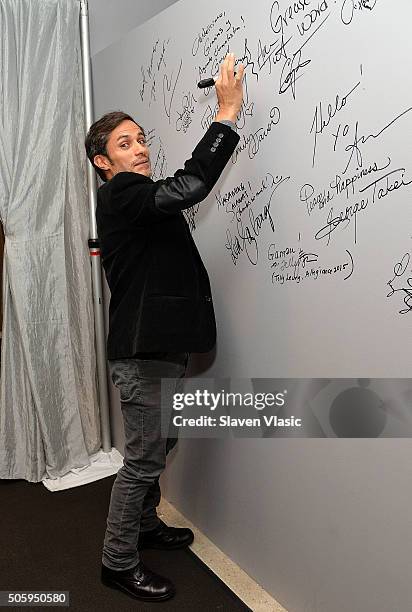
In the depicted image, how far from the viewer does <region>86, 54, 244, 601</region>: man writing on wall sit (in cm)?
160

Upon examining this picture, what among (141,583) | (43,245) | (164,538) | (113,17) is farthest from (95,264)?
(141,583)

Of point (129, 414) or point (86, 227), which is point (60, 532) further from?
point (86, 227)

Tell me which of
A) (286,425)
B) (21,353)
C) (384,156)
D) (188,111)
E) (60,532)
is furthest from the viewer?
(21,353)

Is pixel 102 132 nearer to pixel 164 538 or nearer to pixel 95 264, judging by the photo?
pixel 95 264

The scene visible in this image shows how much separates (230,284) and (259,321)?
0.17 meters

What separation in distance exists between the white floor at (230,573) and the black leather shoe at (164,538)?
34mm

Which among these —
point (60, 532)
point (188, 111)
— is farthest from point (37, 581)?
point (188, 111)

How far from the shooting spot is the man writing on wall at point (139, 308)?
1596 millimetres

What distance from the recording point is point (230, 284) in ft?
5.71

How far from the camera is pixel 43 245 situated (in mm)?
2432

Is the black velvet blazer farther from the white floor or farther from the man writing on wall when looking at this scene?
the white floor

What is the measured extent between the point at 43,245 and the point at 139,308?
957 mm

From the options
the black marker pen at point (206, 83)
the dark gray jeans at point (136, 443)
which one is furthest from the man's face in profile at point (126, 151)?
the dark gray jeans at point (136, 443)

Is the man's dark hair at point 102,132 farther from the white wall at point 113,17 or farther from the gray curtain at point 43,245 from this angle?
the white wall at point 113,17
